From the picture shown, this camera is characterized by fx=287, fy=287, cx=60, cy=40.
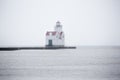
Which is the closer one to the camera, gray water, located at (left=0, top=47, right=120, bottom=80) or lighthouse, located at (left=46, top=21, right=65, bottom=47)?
gray water, located at (left=0, top=47, right=120, bottom=80)

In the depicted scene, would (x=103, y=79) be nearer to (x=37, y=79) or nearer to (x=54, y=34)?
(x=37, y=79)

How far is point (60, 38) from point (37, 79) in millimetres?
45128

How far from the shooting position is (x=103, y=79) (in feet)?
47.1

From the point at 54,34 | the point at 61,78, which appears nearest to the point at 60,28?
the point at 54,34

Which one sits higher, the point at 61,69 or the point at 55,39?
the point at 55,39

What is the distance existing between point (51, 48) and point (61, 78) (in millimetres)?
46633

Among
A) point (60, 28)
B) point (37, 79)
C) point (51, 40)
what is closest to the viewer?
point (37, 79)

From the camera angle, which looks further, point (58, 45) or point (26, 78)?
point (58, 45)

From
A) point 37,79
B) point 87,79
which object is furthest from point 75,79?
point 37,79

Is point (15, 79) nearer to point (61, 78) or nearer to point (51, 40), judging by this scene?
point (61, 78)

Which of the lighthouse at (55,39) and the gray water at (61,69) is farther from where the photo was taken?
the lighthouse at (55,39)

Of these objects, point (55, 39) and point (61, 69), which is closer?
point (61, 69)

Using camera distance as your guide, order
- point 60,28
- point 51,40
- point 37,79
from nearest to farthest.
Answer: point 37,79 < point 51,40 < point 60,28

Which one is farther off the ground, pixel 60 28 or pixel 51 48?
pixel 60 28
